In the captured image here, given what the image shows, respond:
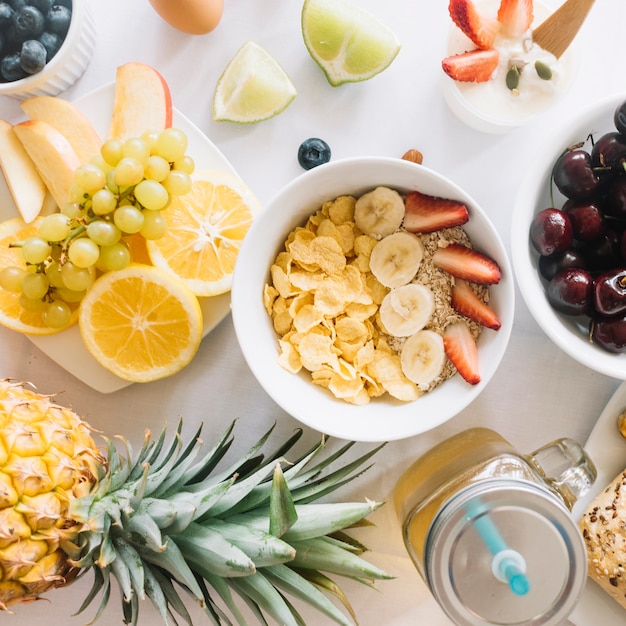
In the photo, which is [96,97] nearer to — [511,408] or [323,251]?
[323,251]

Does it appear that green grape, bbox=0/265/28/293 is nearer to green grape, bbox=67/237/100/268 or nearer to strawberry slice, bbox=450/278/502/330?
green grape, bbox=67/237/100/268

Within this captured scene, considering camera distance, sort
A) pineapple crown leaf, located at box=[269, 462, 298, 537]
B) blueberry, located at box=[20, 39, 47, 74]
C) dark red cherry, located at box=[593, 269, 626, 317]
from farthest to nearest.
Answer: blueberry, located at box=[20, 39, 47, 74] < dark red cherry, located at box=[593, 269, 626, 317] < pineapple crown leaf, located at box=[269, 462, 298, 537]

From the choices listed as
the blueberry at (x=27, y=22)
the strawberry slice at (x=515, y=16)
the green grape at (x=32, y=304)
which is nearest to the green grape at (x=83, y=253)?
the green grape at (x=32, y=304)

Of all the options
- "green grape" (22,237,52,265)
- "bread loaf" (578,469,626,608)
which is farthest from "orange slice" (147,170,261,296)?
"bread loaf" (578,469,626,608)

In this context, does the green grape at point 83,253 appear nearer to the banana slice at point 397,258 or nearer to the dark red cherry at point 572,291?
the banana slice at point 397,258

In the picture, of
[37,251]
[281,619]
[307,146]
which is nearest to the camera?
[281,619]

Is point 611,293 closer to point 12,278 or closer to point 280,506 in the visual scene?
point 280,506

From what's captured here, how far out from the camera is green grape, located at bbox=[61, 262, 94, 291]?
86 centimetres

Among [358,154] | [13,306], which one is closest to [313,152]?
[358,154]

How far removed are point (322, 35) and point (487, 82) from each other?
252 millimetres

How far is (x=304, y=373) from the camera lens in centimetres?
87

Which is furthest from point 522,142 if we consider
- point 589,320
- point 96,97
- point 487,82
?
point 96,97

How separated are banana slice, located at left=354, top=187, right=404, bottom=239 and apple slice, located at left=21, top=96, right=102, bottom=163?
410mm

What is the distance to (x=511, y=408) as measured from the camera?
96 cm
